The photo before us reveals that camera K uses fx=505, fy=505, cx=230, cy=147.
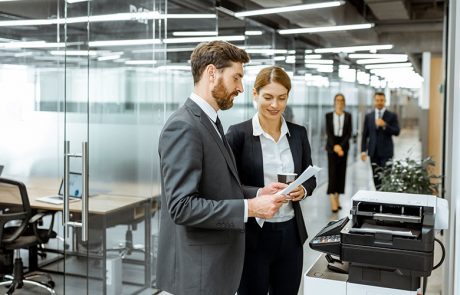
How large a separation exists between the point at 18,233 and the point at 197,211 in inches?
113

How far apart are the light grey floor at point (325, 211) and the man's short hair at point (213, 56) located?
2.33 m

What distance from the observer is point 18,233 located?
4102mm

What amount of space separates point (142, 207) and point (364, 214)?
2485 mm

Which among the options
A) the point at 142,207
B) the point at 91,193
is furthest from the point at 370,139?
the point at 91,193

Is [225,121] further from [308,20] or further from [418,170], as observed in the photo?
[418,170]

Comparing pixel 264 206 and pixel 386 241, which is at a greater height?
pixel 264 206

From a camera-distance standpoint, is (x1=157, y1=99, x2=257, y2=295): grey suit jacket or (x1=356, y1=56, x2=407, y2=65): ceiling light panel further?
(x1=356, y1=56, x2=407, y2=65): ceiling light panel

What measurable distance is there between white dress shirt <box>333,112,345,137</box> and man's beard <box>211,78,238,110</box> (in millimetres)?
5864

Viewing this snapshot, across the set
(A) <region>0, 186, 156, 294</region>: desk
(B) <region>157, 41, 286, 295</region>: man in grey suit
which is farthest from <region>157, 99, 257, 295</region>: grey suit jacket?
(A) <region>0, 186, 156, 294</region>: desk

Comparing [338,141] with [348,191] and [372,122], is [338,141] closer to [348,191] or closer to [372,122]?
[372,122]

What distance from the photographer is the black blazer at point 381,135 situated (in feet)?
24.5

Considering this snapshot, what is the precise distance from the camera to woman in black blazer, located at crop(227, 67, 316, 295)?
96.9 inches

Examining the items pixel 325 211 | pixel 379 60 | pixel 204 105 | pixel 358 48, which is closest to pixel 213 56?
pixel 204 105

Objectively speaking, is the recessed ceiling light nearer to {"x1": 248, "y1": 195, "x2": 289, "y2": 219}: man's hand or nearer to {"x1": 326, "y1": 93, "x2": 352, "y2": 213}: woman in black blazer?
{"x1": 326, "y1": 93, "x2": 352, "y2": 213}: woman in black blazer
